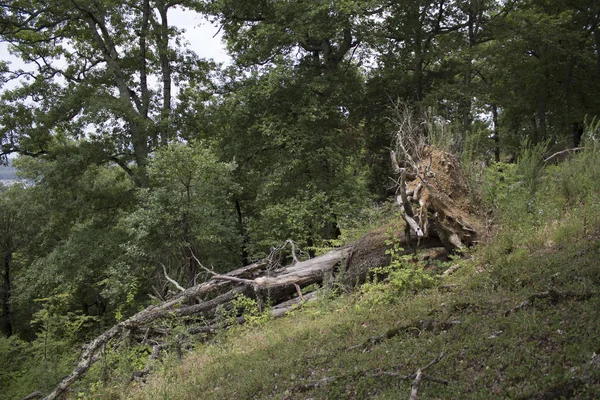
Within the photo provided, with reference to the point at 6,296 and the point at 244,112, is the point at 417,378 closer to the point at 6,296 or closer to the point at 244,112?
the point at 244,112

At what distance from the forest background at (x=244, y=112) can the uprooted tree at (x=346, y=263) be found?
104 inches

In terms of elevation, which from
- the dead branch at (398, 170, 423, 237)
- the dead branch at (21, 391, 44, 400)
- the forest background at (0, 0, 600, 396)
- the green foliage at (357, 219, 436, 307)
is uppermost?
the forest background at (0, 0, 600, 396)

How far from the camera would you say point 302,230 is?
486 inches

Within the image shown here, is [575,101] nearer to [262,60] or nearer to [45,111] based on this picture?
[262,60]

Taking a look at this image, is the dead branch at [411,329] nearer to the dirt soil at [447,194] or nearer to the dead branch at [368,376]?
A: the dead branch at [368,376]

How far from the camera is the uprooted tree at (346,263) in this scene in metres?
6.57

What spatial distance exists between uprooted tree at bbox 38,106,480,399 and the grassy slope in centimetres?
68

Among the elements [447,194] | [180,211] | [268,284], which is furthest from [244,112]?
[447,194]

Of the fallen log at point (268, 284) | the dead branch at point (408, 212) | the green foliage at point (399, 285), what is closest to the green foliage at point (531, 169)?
the fallen log at point (268, 284)

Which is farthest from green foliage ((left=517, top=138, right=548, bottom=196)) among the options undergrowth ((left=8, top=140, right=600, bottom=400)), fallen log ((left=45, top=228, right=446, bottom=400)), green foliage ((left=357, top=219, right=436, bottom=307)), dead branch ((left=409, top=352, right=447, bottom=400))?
dead branch ((left=409, top=352, right=447, bottom=400))

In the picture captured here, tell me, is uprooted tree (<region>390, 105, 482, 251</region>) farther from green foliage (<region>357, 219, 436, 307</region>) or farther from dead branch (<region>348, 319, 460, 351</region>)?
dead branch (<region>348, 319, 460, 351</region>)

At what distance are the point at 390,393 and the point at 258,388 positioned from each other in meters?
1.61

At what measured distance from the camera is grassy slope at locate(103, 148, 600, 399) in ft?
11.1

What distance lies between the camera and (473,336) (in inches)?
161
